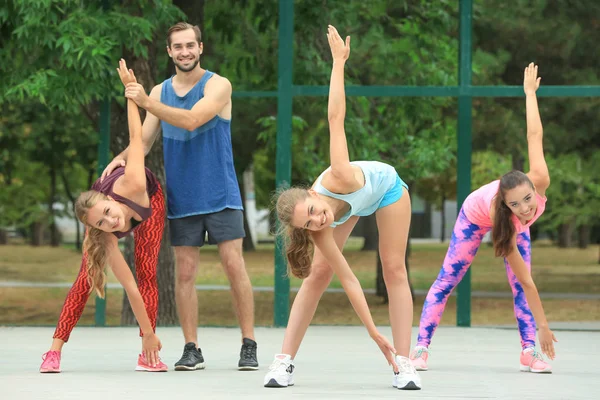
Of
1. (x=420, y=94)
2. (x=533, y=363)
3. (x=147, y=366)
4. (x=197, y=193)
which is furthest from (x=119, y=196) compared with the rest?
(x=420, y=94)

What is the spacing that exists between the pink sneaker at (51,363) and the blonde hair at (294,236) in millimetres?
1503

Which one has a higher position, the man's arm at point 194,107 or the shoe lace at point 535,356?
the man's arm at point 194,107

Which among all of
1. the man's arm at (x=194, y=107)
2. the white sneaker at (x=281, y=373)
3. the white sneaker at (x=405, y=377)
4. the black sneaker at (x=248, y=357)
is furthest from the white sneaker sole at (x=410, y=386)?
the man's arm at (x=194, y=107)

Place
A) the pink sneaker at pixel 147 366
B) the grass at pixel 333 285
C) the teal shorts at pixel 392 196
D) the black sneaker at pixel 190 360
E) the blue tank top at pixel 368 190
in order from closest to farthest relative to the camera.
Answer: the blue tank top at pixel 368 190 → the teal shorts at pixel 392 196 → the pink sneaker at pixel 147 366 → the black sneaker at pixel 190 360 → the grass at pixel 333 285

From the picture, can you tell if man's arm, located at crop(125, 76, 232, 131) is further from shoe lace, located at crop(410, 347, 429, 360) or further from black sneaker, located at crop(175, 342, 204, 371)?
shoe lace, located at crop(410, 347, 429, 360)

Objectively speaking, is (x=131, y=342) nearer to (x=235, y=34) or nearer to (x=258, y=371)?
(x=258, y=371)

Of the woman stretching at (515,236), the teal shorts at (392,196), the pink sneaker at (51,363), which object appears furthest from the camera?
the pink sneaker at (51,363)

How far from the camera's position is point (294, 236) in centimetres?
564

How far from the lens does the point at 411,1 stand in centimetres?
1460

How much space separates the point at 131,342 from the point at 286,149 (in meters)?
2.10

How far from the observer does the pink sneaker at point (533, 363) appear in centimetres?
666

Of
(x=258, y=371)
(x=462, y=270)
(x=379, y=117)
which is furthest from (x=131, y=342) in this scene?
(x=379, y=117)

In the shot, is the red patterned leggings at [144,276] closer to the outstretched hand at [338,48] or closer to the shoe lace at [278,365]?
the shoe lace at [278,365]

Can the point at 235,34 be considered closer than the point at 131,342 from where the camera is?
No
